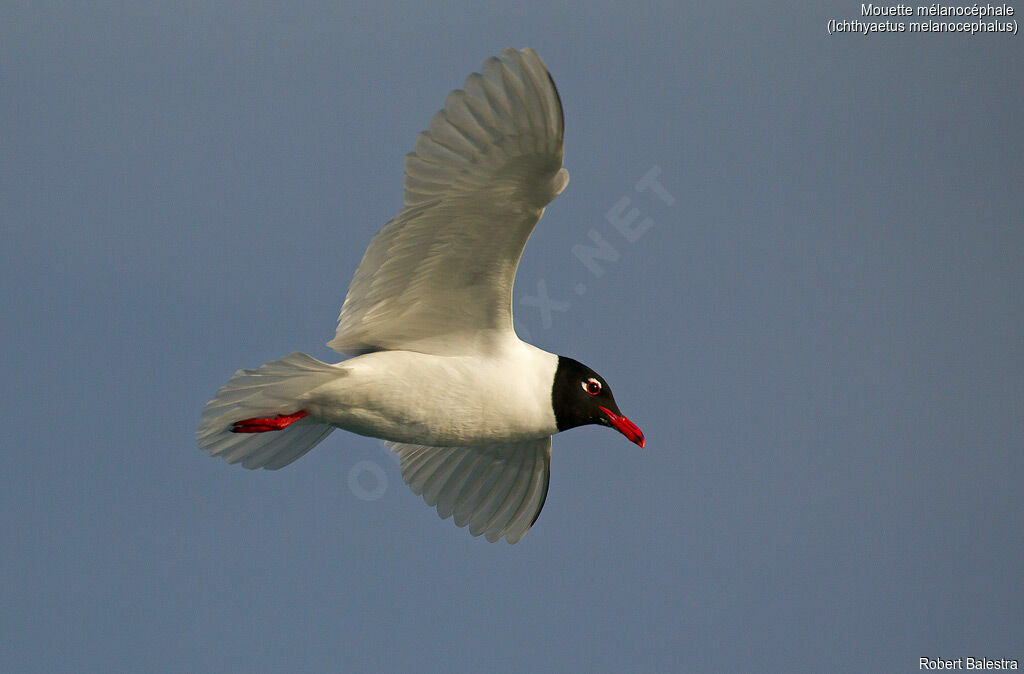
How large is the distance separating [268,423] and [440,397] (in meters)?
1.20

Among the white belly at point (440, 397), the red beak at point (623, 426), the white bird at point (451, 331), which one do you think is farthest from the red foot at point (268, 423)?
the red beak at point (623, 426)

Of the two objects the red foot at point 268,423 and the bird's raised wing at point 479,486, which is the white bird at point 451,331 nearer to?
the red foot at point 268,423

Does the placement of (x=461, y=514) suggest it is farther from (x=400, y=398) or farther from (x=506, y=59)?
(x=506, y=59)

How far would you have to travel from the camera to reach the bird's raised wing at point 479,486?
34.0ft

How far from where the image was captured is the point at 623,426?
31.0ft

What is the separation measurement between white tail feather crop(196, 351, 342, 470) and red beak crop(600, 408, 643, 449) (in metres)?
2.07

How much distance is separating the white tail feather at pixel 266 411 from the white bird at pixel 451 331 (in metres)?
0.01

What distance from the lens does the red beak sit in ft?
31.0

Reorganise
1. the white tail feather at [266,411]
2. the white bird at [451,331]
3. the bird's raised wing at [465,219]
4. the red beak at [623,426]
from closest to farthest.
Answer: the bird's raised wing at [465,219] < the white bird at [451,331] < the white tail feather at [266,411] < the red beak at [623,426]

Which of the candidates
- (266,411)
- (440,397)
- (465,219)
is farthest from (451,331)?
(266,411)

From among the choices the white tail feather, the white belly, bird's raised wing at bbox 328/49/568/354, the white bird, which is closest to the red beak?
the white bird

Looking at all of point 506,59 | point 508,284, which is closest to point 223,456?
point 508,284

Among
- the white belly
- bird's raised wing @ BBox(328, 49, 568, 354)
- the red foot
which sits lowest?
the red foot

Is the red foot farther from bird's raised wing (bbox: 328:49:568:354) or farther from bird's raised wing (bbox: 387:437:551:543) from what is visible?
bird's raised wing (bbox: 387:437:551:543)
